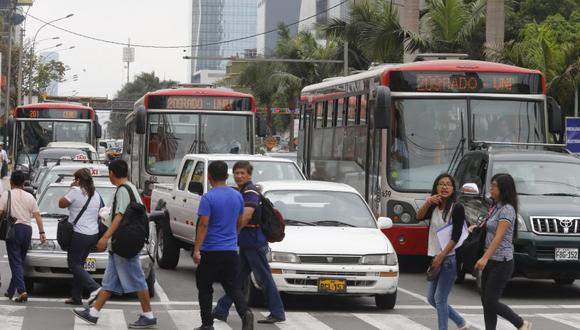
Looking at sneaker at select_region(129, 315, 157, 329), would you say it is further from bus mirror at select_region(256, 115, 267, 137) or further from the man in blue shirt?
bus mirror at select_region(256, 115, 267, 137)

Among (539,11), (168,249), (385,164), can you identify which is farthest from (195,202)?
(539,11)

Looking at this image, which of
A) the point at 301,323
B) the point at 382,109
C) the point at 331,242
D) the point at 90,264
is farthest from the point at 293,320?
the point at 382,109

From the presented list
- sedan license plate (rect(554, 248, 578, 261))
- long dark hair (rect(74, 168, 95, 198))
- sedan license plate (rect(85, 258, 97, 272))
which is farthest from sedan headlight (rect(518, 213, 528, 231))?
long dark hair (rect(74, 168, 95, 198))

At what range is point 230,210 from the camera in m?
11.1

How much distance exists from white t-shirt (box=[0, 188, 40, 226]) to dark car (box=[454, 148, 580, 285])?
5.07m

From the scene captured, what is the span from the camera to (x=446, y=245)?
11.0m

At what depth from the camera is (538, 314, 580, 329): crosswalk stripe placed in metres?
13.3

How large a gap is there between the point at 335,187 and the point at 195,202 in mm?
2670

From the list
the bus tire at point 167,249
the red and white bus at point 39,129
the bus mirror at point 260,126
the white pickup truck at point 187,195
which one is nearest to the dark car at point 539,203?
the white pickup truck at point 187,195

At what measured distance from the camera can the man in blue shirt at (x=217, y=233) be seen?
1099 cm

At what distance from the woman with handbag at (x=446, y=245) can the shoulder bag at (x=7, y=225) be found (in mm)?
5368

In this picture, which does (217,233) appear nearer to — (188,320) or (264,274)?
(264,274)

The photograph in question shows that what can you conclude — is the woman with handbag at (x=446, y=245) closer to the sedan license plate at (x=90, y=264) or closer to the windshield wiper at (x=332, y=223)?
the windshield wiper at (x=332, y=223)

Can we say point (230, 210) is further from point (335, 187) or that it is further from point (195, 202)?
point (195, 202)
